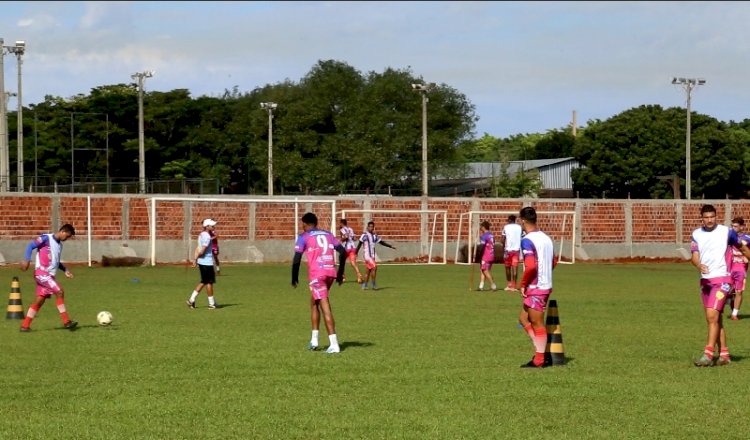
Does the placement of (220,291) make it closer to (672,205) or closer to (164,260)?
(164,260)

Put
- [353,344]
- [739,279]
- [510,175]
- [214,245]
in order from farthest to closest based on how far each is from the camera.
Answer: [510,175] → [214,245] → [739,279] → [353,344]

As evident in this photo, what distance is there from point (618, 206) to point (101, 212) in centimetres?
2462

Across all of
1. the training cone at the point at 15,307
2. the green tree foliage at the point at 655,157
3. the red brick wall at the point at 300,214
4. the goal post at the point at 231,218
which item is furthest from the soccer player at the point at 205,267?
the green tree foliage at the point at 655,157

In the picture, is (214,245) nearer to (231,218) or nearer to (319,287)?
(231,218)

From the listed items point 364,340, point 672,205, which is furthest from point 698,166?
point 364,340

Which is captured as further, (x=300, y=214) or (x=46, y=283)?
(x=300, y=214)

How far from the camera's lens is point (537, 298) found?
14.9 meters

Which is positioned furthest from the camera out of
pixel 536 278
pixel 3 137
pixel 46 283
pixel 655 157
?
pixel 655 157

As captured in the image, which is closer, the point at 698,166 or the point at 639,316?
the point at 639,316

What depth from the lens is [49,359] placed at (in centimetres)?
1592

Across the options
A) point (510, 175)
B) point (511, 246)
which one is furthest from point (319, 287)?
point (510, 175)

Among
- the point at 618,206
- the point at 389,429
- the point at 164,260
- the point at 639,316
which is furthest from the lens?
the point at 618,206

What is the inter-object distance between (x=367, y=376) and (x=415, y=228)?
41.9m

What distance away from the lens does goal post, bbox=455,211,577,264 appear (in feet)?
183
